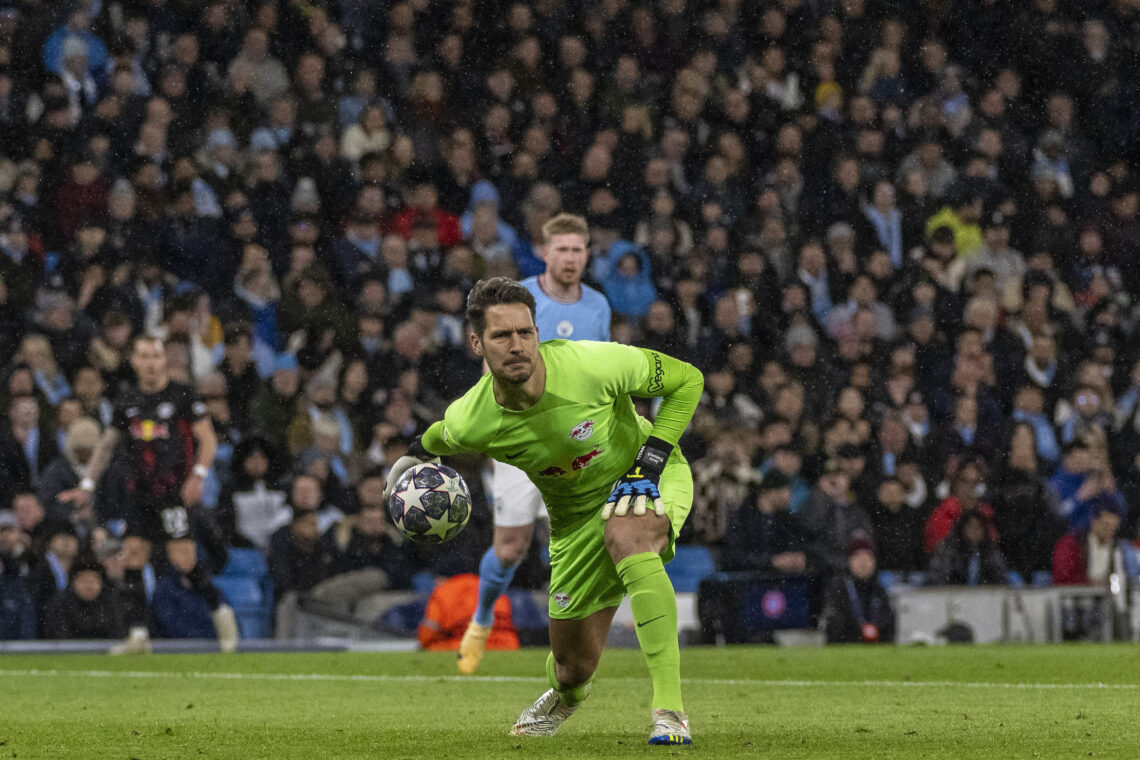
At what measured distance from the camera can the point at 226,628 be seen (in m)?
12.5

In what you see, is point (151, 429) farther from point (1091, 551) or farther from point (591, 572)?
point (1091, 551)

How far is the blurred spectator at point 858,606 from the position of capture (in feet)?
43.2

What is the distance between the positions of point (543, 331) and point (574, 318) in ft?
0.65

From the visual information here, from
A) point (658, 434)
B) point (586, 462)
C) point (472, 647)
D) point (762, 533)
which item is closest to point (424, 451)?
point (586, 462)

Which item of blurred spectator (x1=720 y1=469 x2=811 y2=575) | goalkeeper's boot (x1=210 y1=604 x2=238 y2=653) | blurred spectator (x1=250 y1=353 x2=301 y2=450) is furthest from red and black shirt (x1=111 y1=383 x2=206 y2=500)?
blurred spectator (x1=720 y1=469 x2=811 y2=575)

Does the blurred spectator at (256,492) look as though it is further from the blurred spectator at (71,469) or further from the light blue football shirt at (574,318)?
the light blue football shirt at (574,318)

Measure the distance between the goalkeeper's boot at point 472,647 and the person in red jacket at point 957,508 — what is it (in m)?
5.64

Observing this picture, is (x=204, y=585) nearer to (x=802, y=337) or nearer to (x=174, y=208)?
(x=174, y=208)

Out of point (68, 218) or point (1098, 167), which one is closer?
point (68, 218)

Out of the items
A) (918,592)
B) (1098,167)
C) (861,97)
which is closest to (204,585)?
(918,592)

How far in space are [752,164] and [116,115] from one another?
6631mm

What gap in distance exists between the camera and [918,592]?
43.3 feet

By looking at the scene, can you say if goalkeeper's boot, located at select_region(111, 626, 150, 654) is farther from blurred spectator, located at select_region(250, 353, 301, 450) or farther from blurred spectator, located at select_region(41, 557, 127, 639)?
blurred spectator, located at select_region(250, 353, 301, 450)

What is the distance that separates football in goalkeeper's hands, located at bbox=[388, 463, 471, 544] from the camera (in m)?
6.23
